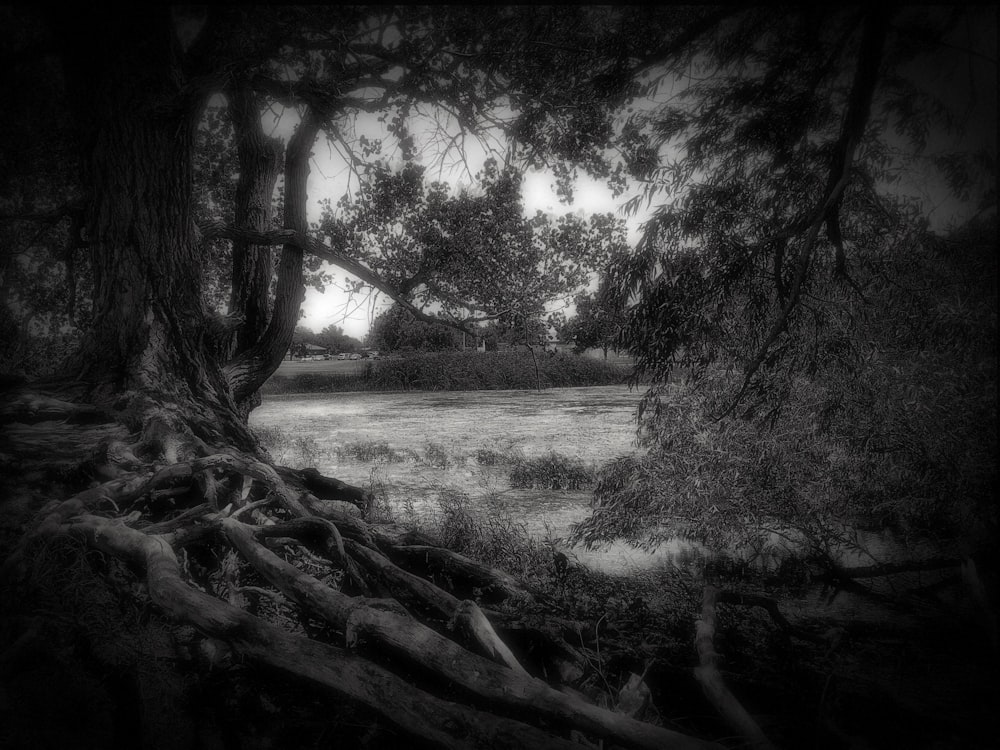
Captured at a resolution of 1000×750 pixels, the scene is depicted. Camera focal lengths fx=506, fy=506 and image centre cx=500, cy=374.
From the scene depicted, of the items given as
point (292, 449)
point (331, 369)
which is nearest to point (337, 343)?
point (331, 369)

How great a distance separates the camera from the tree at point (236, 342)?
2145 mm

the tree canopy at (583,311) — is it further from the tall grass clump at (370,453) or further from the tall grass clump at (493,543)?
the tall grass clump at (370,453)

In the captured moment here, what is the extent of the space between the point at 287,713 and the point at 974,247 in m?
5.66

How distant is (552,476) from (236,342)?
5.01m

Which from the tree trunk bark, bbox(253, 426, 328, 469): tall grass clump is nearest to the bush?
bbox(253, 426, 328, 469): tall grass clump

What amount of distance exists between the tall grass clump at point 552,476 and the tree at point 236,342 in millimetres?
3117

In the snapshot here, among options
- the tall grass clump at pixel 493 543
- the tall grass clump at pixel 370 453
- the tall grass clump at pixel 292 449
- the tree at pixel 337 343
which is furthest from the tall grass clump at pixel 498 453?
the tree at pixel 337 343

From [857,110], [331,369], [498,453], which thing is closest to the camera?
[857,110]

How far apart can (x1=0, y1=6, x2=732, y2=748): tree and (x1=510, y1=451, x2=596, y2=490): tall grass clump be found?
10.2ft

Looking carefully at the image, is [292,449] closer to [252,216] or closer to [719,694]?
[252,216]

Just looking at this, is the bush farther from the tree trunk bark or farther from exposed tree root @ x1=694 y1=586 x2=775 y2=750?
exposed tree root @ x1=694 y1=586 x2=775 y2=750

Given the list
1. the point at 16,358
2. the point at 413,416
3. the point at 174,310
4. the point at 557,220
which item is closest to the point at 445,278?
the point at 557,220

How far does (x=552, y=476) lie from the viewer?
820 centimetres

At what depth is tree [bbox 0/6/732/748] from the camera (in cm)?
214
